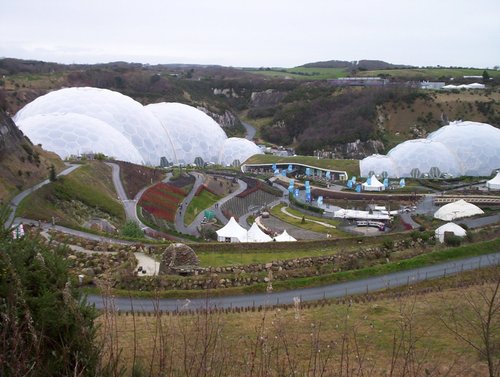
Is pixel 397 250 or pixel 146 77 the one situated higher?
pixel 146 77

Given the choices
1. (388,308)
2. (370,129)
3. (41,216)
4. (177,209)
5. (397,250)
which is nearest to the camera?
(388,308)

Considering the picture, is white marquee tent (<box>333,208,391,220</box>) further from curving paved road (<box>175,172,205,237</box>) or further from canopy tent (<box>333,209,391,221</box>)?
curving paved road (<box>175,172,205,237</box>)

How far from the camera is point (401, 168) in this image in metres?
53.0

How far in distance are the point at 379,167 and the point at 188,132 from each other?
72.7ft

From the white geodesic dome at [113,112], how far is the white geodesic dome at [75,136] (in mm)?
4030

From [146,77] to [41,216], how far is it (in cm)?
8323

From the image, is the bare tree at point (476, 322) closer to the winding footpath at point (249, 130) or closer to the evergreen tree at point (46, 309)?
the evergreen tree at point (46, 309)

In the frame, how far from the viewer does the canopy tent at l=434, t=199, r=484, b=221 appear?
109 ft

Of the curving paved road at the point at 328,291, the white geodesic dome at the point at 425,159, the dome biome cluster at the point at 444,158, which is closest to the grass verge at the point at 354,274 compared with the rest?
the curving paved road at the point at 328,291

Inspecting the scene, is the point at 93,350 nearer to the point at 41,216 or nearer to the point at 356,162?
the point at 41,216

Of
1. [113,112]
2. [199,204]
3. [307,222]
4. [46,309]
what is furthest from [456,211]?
[113,112]

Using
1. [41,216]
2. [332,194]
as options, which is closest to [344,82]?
[332,194]

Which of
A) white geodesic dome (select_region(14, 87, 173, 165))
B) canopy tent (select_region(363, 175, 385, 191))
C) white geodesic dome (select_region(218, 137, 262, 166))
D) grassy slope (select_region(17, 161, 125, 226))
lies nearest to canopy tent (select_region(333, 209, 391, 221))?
canopy tent (select_region(363, 175, 385, 191))

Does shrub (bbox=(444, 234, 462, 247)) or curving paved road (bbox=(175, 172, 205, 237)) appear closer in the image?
shrub (bbox=(444, 234, 462, 247))
